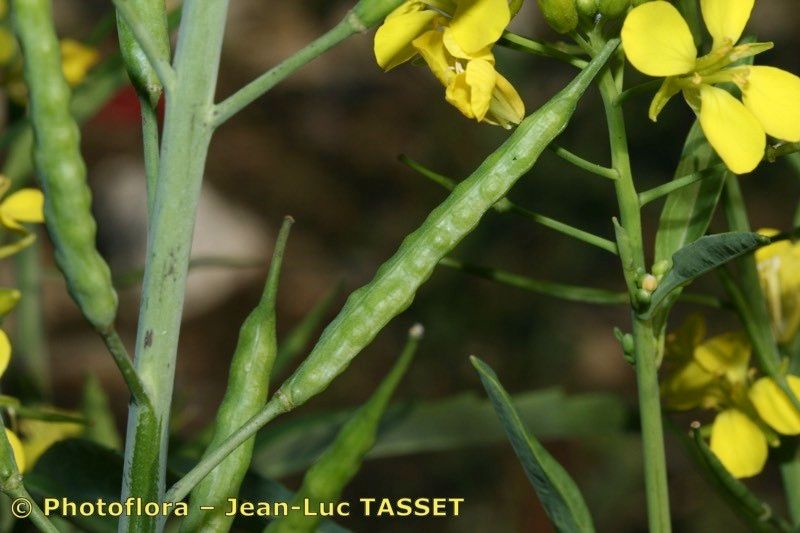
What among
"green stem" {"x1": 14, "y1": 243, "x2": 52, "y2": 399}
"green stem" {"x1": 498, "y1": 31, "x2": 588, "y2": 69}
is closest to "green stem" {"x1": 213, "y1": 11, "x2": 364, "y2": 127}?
"green stem" {"x1": 498, "y1": 31, "x2": 588, "y2": 69}

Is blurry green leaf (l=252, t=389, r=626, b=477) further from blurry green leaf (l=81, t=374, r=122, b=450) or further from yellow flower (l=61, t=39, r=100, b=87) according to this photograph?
yellow flower (l=61, t=39, r=100, b=87)

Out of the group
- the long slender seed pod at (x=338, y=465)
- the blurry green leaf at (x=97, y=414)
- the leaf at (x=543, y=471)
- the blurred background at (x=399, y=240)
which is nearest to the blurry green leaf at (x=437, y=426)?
the blurred background at (x=399, y=240)

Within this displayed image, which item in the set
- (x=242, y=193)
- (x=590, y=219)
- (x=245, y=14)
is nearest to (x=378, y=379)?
(x=590, y=219)

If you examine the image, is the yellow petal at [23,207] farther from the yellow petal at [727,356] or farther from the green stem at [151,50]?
the yellow petal at [727,356]

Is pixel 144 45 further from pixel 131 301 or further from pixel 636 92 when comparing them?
pixel 131 301

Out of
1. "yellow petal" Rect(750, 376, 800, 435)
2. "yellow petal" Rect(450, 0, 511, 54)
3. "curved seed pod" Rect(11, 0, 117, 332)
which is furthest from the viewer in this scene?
"yellow petal" Rect(750, 376, 800, 435)

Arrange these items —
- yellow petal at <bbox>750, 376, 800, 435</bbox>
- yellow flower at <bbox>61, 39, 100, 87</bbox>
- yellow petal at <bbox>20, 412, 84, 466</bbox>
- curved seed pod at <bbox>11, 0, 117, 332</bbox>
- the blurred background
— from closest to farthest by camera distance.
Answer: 1. curved seed pod at <bbox>11, 0, 117, 332</bbox>
2. yellow petal at <bbox>750, 376, 800, 435</bbox>
3. yellow petal at <bbox>20, 412, 84, 466</bbox>
4. yellow flower at <bbox>61, 39, 100, 87</bbox>
5. the blurred background

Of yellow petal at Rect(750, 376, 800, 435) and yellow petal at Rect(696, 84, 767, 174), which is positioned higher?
yellow petal at Rect(696, 84, 767, 174)
